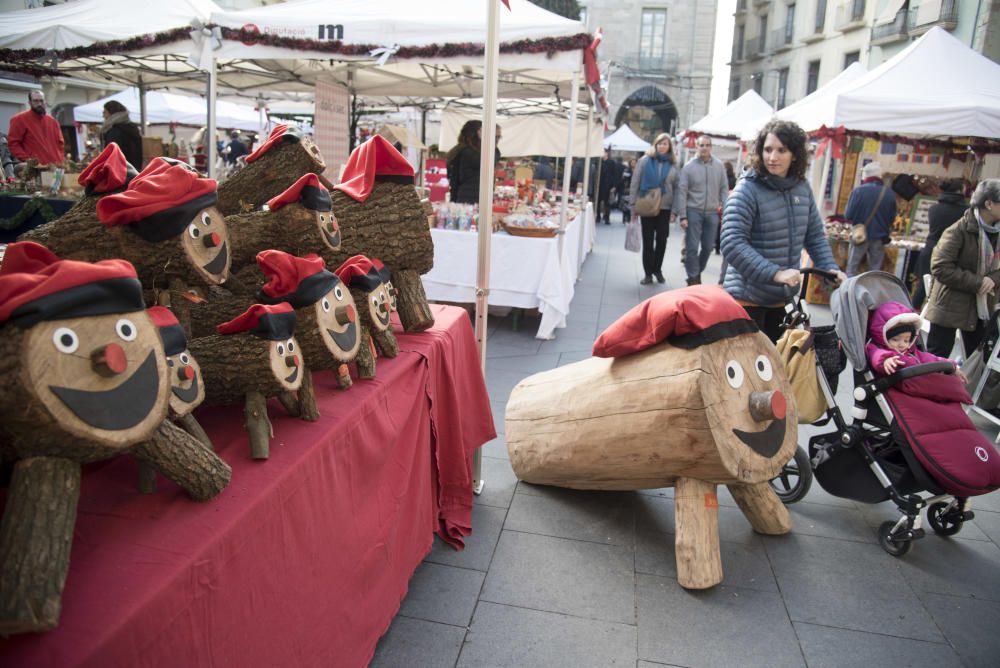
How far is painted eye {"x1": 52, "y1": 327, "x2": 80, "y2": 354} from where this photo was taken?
39.8 inches

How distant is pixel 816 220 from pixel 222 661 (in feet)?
11.2

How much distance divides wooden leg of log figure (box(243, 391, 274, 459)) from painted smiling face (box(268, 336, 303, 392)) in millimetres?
70

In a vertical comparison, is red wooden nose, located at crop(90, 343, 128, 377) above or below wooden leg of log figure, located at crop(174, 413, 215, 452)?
above

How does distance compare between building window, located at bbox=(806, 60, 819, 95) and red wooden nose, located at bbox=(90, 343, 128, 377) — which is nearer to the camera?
red wooden nose, located at bbox=(90, 343, 128, 377)

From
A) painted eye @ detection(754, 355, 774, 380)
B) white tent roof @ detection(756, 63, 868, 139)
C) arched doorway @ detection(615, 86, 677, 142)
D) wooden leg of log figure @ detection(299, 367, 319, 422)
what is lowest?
painted eye @ detection(754, 355, 774, 380)

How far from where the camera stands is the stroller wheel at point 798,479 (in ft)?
10.3

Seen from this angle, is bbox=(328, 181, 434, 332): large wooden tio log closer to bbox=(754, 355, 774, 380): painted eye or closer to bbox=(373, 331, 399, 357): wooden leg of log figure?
bbox=(373, 331, 399, 357): wooden leg of log figure

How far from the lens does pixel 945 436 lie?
2678 millimetres

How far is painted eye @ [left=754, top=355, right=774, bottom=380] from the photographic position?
248 cm

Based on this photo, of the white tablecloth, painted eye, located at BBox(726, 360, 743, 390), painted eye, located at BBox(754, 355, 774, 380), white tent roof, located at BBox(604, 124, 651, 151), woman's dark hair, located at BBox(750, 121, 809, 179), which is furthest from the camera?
white tent roof, located at BBox(604, 124, 651, 151)

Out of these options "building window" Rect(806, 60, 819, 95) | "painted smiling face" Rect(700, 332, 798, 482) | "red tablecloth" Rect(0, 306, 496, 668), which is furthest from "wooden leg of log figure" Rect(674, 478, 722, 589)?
"building window" Rect(806, 60, 819, 95)

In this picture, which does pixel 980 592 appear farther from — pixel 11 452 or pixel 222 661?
pixel 11 452

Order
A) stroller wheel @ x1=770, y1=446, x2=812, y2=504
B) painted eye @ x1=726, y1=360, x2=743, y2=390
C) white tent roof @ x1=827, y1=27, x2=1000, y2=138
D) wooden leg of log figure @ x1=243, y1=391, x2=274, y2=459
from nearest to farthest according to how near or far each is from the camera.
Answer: wooden leg of log figure @ x1=243, y1=391, x2=274, y2=459
painted eye @ x1=726, y1=360, x2=743, y2=390
stroller wheel @ x1=770, y1=446, x2=812, y2=504
white tent roof @ x1=827, y1=27, x2=1000, y2=138

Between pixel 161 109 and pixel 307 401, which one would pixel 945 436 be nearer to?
pixel 307 401
